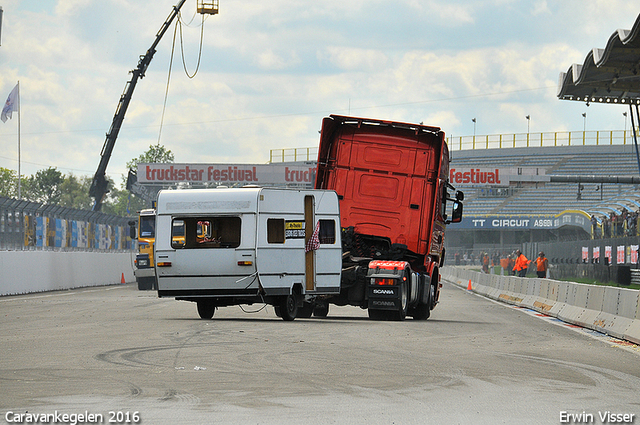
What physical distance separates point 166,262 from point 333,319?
3759 mm

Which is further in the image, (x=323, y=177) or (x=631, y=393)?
(x=323, y=177)

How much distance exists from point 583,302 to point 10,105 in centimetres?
5014

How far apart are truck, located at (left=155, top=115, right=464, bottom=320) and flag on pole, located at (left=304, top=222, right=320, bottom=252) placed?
0.02 metres

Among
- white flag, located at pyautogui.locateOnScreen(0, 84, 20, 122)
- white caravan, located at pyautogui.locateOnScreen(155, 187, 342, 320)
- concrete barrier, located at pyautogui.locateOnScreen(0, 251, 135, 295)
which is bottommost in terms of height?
concrete barrier, located at pyautogui.locateOnScreen(0, 251, 135, 295)

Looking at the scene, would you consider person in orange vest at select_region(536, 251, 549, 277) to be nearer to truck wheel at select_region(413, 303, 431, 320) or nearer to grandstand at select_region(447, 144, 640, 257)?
truck wheel at select_region(413, 303, 431, 320)

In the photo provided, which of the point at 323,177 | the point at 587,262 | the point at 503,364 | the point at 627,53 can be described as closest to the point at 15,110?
the point at 587,262

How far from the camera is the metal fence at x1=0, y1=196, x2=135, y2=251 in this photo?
3278 centimetres

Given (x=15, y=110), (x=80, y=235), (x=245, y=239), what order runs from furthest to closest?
(x=15, y=110), (x=80, y=235), (x=245, y=239)

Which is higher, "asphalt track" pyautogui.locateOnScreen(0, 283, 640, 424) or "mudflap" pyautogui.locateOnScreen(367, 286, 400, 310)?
"mudflap" pyautogui.locateOnScreen(367, 286, 400, 310)

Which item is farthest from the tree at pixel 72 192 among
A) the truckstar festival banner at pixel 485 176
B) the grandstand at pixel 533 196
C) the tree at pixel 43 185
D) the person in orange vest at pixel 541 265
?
the person in orange vest at pixel 541 265

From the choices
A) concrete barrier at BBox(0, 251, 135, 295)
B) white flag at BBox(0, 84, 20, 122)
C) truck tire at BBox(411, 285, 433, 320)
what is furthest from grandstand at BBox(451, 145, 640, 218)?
truck tire at BBox(411, 285, 433, 320)

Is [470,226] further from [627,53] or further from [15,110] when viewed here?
[627,53]

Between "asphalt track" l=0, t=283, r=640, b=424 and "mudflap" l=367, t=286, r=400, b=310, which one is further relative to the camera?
"mudflap" l=367, t=286, r=400, b=310

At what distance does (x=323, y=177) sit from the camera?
65.6ft
